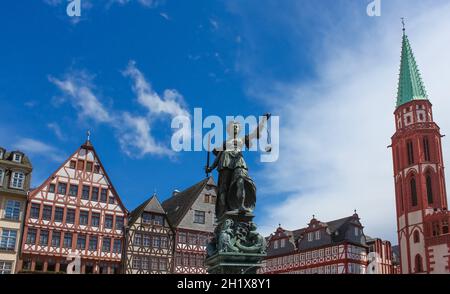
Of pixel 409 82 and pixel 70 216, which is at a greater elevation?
pixel 409 82

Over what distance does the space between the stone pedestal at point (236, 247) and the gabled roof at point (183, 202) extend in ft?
108

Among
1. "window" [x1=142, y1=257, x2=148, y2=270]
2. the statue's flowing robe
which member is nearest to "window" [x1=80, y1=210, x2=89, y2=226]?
"window" [x1=142, y1=257, x2=148, y2=270]

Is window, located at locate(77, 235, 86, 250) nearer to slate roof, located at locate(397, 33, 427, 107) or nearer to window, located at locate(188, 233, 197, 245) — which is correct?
window, located at locate(188, 233, 197, 245)

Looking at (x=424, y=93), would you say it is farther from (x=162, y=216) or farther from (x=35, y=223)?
(x=35, y=223)

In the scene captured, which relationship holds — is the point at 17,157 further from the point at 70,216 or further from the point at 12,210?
the point at 70,216

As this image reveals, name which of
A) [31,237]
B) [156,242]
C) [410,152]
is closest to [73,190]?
[31,237]

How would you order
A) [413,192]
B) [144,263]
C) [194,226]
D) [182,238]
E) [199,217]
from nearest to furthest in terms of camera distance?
[144,263] < [182,238] < [194,226] < [199,217] < [413,192]

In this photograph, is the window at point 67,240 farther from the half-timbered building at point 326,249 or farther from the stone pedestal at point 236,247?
the stone pedestal at point 236,247

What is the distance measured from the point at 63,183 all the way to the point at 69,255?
5.51 meters

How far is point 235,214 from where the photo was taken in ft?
37.9

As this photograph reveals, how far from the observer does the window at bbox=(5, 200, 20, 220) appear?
37562 millimetres

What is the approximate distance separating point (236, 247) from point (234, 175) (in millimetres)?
1772

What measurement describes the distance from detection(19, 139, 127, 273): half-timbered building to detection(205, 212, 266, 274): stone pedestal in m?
29.3

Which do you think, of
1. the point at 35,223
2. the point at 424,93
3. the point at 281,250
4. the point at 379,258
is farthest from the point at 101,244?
the point at 424,93
